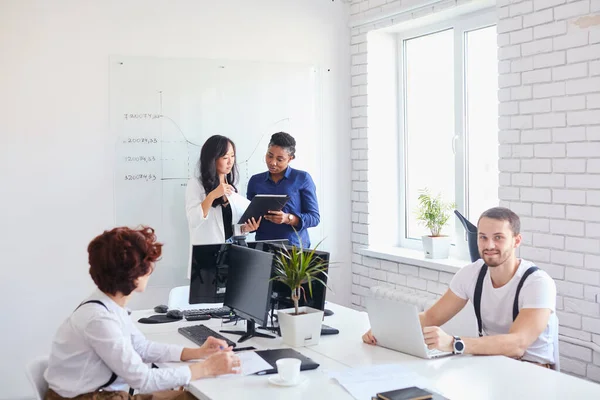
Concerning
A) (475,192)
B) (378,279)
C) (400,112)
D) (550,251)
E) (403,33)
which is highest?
(403,33)

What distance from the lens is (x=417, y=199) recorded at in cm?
505

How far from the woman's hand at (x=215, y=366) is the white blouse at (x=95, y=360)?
48 mm

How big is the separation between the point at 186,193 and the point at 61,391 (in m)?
2.14

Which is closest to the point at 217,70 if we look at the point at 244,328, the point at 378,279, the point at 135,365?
the point at 378,279

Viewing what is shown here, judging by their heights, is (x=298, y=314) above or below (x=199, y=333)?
above

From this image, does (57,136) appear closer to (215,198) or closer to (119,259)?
(215,198)

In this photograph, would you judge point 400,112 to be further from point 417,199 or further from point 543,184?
point 543,184

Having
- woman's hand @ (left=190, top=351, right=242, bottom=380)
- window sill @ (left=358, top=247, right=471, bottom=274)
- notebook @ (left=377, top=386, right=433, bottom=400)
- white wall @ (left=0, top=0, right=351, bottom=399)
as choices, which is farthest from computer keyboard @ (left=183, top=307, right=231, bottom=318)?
window sill @ (left=358, top=247, right=471, bottom=274)

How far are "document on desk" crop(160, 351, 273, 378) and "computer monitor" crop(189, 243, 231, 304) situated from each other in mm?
657

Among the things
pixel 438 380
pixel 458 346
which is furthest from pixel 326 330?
pixel 438 380

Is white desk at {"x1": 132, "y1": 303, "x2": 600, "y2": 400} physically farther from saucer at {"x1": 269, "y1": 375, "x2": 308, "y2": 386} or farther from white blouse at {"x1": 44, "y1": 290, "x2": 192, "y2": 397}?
white blouse at {"x1": 44, "y1": 290, "x2": 192, "y2": 397}

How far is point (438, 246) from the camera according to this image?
454cm

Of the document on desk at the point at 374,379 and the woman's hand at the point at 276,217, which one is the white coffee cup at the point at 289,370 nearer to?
the document on desk at the point at 374,379

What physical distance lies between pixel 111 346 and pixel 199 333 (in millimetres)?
776
